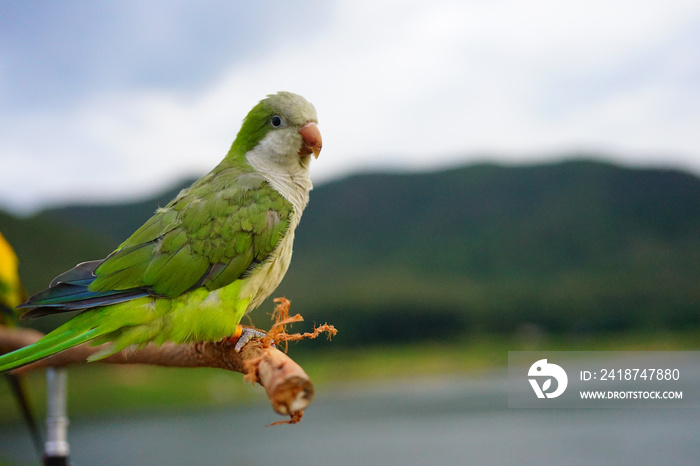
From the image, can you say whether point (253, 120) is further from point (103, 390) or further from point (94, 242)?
point (103, 390)

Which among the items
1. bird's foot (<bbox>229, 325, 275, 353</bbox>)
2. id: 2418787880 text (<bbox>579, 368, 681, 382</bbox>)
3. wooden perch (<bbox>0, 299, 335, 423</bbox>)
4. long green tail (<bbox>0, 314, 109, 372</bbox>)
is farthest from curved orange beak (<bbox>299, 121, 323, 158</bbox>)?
id: 2418787880 text (<bbox>579, 368, 681, 382</bbox>)

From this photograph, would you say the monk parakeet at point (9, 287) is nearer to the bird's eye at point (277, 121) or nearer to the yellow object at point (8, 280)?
the yellow object at point (8, 280)

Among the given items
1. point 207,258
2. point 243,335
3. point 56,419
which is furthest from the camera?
point 56,419

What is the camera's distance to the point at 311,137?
2.87 meters

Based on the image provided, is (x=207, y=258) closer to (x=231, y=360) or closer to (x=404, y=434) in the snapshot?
(x=231, y=360)

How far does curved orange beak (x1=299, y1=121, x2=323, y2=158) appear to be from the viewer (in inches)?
113

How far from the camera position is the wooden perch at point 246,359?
190cm

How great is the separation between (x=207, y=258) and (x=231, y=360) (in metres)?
0.55

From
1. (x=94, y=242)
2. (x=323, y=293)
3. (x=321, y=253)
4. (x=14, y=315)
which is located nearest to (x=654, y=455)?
(x=323, y=293)

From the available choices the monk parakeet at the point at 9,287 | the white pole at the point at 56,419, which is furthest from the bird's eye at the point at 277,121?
the monk parakeet at the point at 9,287

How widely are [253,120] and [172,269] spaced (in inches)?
39.3

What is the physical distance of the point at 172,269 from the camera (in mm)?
2508

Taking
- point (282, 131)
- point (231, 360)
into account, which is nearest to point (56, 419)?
point (231, 360)

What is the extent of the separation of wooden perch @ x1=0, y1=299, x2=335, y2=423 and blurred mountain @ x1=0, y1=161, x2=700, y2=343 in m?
46.6
